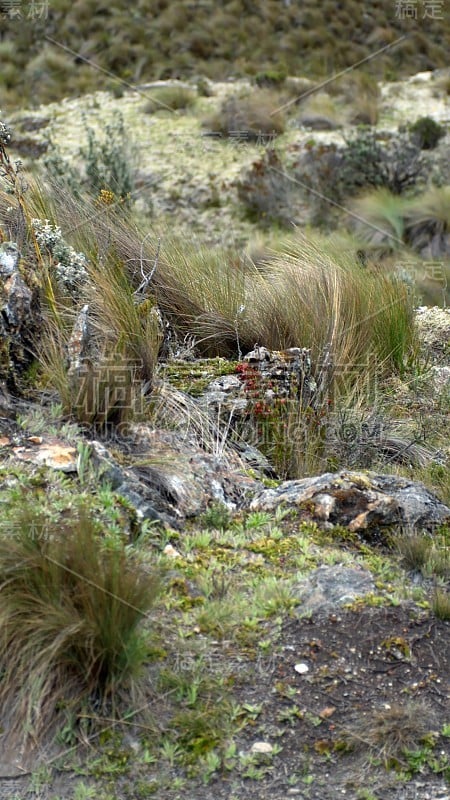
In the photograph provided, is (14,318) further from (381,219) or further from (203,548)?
(381,219)

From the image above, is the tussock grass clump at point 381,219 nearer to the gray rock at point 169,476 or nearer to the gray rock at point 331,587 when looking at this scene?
the gray rock at point 169,476

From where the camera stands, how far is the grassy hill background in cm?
1645

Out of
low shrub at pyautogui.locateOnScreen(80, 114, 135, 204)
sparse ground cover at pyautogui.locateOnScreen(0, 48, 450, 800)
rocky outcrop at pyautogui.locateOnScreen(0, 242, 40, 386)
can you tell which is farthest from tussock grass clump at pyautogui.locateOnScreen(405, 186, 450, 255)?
rocky outcrop at pyautogui.locateOnScreen(0, 242, 40, 386)

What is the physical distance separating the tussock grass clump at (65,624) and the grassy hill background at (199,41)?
1454 centimetres

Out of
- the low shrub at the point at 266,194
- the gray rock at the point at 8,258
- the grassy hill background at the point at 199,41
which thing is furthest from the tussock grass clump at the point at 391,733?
the grassy hill background at the point at 199,41

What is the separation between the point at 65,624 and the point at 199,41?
635 inches

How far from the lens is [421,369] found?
5.51 metres

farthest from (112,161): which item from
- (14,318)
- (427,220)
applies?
(14,318)

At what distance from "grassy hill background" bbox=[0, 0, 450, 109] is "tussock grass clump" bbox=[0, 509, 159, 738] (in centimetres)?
1454

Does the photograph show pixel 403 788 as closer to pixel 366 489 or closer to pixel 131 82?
pixel 366 489

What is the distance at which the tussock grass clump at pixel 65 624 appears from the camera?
101 inches

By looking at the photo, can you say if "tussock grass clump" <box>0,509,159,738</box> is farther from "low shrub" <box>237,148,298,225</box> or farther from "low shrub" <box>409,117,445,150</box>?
"low shrub" <box>409,117,445,150</box>

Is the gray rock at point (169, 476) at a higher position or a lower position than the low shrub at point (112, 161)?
lower

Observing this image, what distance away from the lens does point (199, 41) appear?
16984 millimetres
